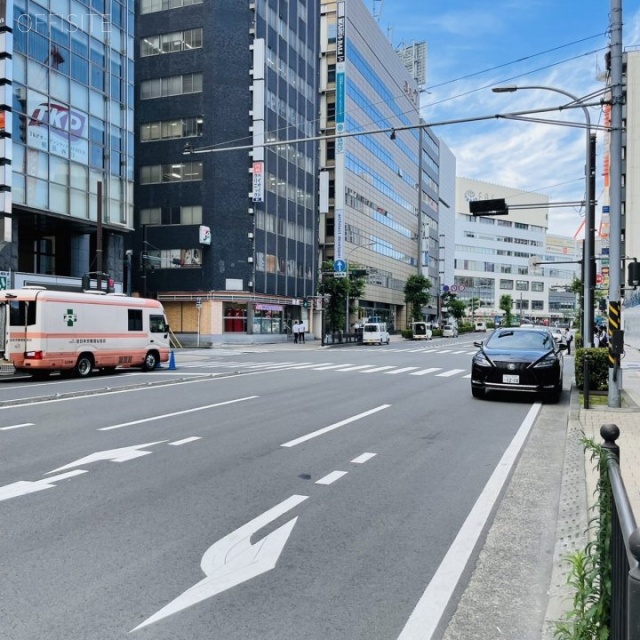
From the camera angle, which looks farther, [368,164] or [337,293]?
[368,164]

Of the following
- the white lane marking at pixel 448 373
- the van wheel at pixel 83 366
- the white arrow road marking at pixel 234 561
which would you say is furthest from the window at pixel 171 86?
the white arrow road marking at pixel 234 561

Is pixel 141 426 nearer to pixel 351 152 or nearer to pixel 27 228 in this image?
pixel 27 228

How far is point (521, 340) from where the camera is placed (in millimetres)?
14852

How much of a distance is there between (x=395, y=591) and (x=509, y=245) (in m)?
144

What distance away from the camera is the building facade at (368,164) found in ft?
210

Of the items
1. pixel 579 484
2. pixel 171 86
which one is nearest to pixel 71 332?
pixel 579 484

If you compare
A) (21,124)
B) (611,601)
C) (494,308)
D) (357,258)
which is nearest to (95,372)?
(21,124)

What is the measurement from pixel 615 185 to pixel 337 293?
40.3 m

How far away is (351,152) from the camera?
66.9 m

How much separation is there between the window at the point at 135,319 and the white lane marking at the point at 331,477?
52.8 ft

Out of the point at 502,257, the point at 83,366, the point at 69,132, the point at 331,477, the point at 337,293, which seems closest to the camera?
the point at 331,477

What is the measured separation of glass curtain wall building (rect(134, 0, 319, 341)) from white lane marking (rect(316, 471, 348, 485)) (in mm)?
37946

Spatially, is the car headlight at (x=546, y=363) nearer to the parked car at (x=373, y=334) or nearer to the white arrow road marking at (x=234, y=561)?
the white arrow road marking at (x=234, y=561)

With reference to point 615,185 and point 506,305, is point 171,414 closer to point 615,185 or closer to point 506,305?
point 615,185
